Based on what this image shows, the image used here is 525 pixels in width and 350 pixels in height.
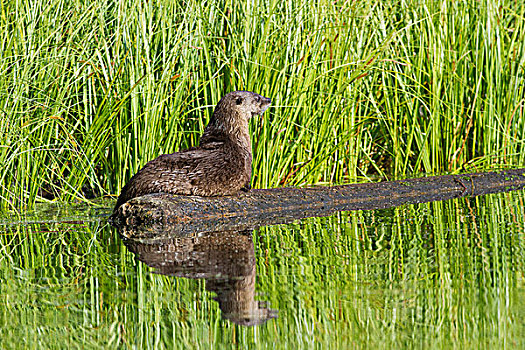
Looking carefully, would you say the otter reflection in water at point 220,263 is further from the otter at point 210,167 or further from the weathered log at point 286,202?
the otter at point 210,167

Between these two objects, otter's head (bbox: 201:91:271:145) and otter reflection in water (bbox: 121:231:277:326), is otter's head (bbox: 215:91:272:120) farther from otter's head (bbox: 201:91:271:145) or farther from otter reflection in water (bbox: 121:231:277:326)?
otter reflection in water (bbox: 121:231:277:326)

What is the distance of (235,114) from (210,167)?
1.86 ft

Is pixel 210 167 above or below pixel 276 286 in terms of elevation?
above

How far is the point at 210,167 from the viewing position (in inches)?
184

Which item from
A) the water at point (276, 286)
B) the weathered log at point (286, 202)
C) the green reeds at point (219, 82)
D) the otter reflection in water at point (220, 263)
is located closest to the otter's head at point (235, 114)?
the green reeds at point (219, 82)

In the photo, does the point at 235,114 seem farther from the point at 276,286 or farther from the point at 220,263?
the point at 276,286

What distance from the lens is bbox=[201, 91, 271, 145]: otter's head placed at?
16.7ft

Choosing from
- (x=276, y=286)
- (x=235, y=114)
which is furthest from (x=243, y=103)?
(x=276, y=286)

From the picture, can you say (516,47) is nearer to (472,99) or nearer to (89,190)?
(472,99)

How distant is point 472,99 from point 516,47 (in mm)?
570

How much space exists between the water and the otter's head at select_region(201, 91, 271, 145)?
978mm

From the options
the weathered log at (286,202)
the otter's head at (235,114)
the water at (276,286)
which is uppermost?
the otter's head at (235,114)

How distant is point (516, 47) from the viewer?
6.68 m

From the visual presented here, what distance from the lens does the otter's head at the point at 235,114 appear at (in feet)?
16.7
